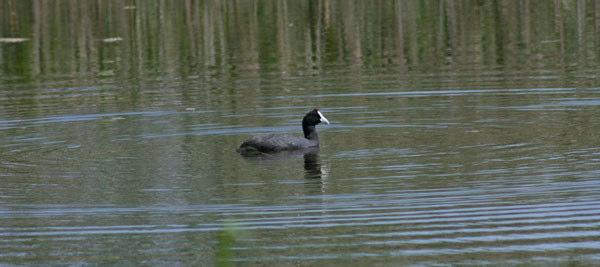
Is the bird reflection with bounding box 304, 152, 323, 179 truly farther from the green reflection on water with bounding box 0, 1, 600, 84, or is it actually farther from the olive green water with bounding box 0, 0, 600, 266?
the green reflection on water with bounding box 0, 1, 600, 84

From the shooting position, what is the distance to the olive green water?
36.4ft

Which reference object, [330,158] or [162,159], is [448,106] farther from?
[162,159]

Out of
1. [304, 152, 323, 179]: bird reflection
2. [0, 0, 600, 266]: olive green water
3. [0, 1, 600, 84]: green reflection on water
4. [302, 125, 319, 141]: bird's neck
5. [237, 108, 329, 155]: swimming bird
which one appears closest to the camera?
[0, 0, 600, 266]: olive green water

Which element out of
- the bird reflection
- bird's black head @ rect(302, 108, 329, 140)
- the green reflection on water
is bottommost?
the bird reflection

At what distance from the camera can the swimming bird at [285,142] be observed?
16188 millimetres

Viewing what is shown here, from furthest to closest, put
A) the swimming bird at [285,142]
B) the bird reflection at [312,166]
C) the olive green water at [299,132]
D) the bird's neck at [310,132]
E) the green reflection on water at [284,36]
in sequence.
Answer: the green reflection on water at [284,36], the bird's neck at [310,132], the swimming bird at [285,142], the bird reflection at [312,166], the olive green water at [299,132]

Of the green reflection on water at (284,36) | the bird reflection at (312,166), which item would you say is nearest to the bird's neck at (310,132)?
the bird reflection at (312,166)

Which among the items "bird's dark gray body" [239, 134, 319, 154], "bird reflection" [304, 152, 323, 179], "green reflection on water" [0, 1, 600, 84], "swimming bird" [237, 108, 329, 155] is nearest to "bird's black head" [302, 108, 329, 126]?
"swimming bird" [237, 108, 329, 155]

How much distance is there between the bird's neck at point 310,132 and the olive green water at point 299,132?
240 mm

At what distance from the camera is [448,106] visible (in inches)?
746

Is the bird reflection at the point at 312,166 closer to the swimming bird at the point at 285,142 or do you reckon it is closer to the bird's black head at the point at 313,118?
the swimming bird at the point at 285,142

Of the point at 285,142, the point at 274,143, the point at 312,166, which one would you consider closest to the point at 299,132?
the point at 285,142

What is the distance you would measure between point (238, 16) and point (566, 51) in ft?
28.5

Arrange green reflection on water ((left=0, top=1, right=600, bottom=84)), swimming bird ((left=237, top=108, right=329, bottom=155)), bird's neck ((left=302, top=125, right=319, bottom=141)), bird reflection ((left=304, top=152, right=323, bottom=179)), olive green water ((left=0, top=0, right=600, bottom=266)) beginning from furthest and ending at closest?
green reflection on water ((left=0, top=1, right=600, bottom=84)) < bird's neck ((left=302, top=125, right=319, bottom=141)) < swimming bird ((left=237, top=108, right=329, bottom=155)) < bird reflection ((left=304, top=152, right=323, bottom=179)) < olive green water ((left=0, top=0, right=600, bottom=266))
